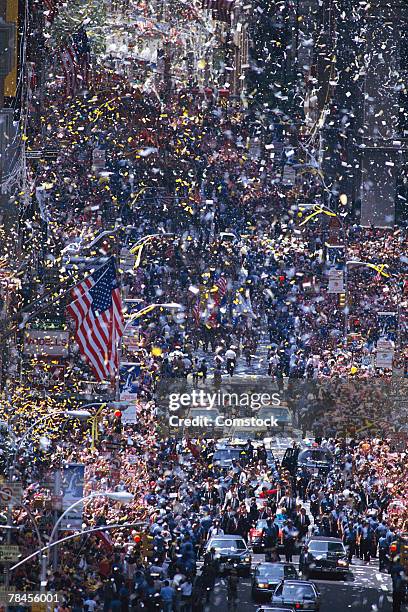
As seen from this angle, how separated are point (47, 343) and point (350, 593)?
13.3 metres

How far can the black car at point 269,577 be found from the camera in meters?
29.1

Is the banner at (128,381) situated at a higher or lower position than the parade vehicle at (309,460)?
higher

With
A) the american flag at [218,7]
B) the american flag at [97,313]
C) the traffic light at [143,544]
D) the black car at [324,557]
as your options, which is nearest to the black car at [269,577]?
the traffic light at [143,544]

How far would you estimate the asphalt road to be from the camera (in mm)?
28609

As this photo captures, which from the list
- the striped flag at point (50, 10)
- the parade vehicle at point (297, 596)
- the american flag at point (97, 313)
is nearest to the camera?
the parade vehicle at point (297, 596)

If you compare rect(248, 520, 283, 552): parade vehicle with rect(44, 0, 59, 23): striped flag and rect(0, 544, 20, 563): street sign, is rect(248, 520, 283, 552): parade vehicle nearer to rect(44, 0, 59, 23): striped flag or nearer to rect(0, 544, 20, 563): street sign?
rect(0, 544, 20, 563): street sign

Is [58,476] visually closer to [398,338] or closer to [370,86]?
[398,338]

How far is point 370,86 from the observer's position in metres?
86.6

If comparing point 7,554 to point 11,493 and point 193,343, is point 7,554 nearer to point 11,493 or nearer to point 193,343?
point 11,493

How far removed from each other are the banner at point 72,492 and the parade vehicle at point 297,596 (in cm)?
331

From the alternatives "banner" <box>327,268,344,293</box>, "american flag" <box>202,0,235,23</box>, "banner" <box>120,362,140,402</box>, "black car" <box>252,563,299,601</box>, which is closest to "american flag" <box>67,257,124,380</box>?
"black car" <box>252,563,299,601</box>

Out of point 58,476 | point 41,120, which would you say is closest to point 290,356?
point 41,120

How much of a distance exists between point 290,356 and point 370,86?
3878 cm

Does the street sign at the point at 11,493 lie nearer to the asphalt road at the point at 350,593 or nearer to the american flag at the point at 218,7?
the asphalt road at the point at 350,593
